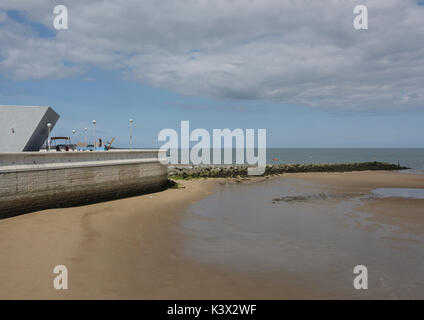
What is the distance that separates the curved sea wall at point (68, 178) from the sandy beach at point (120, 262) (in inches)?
30.1

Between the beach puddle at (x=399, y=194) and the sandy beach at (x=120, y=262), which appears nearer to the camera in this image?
the sandy beach at (x=120, y=262)

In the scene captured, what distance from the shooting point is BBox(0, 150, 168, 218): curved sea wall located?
46.8 ft

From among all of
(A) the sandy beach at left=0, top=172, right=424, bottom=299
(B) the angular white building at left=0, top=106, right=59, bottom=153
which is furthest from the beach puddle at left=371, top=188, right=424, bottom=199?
(B) the angular white building at left=0, top=106, right=59, bottom=153

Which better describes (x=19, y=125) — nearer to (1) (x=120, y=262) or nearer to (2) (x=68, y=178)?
(2) (x=68, y=178)

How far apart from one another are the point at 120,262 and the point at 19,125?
15.8m

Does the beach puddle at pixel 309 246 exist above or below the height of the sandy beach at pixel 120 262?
below

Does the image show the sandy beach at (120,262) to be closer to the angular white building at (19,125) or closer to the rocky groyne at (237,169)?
the angular white building at (19,125)

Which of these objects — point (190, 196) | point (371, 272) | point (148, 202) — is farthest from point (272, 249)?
point (190, 196)

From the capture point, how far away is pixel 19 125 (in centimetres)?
2086

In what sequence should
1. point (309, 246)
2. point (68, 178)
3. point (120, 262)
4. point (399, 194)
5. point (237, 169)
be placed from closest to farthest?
point (120, 262) < point (309, 246) < point (68, 178) < point (399, 194) < point (237, 169)

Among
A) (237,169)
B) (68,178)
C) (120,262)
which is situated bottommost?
(120,262)

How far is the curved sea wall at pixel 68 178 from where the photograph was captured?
14255mm

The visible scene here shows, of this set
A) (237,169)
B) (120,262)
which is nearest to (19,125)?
(120,262)

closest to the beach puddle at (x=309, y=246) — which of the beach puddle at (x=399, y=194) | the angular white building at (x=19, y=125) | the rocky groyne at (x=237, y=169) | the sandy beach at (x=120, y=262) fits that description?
the sandy beach at (x=120, y=262)
